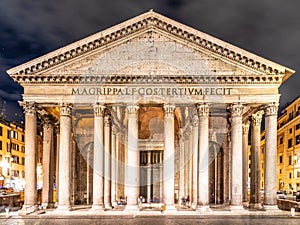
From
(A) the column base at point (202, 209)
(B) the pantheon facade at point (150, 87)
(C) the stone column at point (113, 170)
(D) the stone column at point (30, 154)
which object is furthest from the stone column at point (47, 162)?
(A) the column base at point (202, 209)

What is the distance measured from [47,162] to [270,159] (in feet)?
56.6

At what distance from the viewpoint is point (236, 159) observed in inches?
1248

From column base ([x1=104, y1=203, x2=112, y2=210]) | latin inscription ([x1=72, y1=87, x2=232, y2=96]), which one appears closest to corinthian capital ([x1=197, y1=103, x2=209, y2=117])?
latin inscription ([x1=72, y1=87, x2=232, y2=96])

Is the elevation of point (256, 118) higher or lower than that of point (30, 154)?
higher

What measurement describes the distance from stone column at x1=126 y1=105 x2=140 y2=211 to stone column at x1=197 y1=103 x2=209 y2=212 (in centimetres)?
441

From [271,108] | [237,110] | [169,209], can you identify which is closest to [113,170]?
[169,209]

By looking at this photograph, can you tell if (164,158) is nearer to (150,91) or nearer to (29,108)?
(150,91)

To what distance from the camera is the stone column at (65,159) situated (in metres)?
31.3

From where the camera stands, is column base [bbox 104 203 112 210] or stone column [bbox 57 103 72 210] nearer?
stone column [bbox 57 103 72 210]

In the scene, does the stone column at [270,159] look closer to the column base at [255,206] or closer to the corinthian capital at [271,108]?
the corinthian capital at [271,108]

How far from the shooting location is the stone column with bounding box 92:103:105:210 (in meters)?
31.6

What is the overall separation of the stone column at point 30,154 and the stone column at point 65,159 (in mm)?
1857

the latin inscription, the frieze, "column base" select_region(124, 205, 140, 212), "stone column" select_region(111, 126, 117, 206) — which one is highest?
the frieze

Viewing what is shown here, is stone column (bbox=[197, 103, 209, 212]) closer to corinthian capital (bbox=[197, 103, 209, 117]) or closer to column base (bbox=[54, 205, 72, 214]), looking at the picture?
corinthian capital (bbox=[197, 103, 209, 117])
